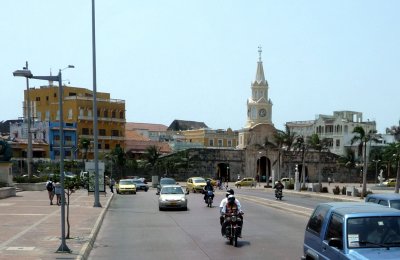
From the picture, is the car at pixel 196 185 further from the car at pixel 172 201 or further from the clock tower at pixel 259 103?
the clock tower at pixel 259 103

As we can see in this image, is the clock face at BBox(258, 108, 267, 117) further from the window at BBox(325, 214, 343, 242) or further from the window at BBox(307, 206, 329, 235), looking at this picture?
the window at BBox(325, 214, 343, 242)

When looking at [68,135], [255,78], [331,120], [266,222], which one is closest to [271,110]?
[255,78]

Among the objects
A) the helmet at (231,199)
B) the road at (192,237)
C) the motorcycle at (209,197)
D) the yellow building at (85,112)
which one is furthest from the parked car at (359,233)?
the yellow building at (85,112)

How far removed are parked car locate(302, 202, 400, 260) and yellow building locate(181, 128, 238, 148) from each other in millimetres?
116777

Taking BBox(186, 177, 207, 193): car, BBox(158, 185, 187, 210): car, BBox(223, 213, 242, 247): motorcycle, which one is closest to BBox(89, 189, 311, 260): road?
BBox(223, 213, 242, 247): motorcycle

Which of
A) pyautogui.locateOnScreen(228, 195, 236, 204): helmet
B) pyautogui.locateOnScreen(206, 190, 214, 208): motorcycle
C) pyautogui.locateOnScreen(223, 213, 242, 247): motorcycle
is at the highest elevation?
pyautogui.locateOnScreen(228, 195, 236, 204): helmet

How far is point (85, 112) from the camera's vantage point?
9906cm

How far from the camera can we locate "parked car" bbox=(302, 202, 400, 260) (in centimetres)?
Answer: 797

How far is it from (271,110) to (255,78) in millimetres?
7038

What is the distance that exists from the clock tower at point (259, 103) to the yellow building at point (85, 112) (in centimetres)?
2443

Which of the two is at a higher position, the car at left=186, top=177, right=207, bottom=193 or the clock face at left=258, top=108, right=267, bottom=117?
the clock face at left=258, top=108, right=267, bottom=117

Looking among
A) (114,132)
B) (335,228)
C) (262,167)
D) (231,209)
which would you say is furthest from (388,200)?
(262,167)

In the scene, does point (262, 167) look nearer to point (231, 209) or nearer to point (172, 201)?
point (172, 201)

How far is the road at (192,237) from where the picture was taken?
1486 centimetres
